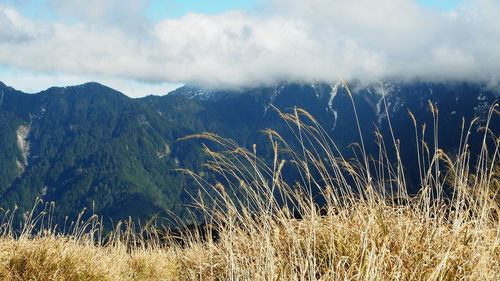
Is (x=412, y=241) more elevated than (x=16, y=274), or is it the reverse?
(x=412, y=241)

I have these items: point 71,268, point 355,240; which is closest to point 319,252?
point 355,240

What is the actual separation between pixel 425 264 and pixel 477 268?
0.98ft

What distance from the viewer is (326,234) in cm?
344

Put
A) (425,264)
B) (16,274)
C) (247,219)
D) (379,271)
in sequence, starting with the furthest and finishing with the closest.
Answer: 1. (16,274)
2. (247,219)
3. (425,264)
4. (379,271)

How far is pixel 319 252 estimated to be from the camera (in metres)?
3.36

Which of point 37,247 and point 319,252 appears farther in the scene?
point 37,247

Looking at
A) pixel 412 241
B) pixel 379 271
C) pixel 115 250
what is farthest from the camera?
pixel 115 250

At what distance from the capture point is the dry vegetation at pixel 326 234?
9.17ft

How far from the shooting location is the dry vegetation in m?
2.79

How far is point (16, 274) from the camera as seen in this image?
14.9ft

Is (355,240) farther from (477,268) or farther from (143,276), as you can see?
(143,276)

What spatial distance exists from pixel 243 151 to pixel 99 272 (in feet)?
8.93

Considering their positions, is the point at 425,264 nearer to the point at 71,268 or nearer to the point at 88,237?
the point at 71,268

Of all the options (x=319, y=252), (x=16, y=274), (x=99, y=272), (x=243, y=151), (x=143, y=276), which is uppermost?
(x=243, y=151)
